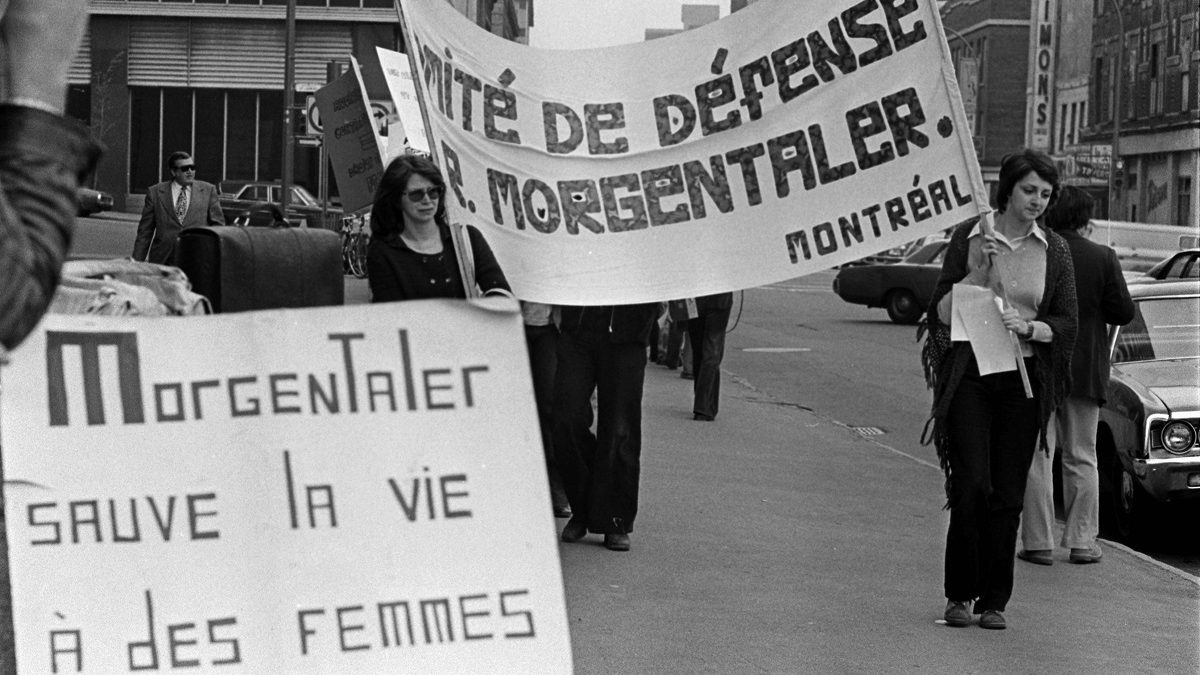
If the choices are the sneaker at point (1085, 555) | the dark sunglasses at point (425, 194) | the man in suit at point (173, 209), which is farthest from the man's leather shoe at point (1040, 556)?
the man in suit at point (173, 209)

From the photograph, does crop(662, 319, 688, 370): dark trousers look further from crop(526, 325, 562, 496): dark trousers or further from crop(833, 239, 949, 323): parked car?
crop(833, 239, 949, 323): parked car

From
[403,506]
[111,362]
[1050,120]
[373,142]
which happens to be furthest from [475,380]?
[1050,120]

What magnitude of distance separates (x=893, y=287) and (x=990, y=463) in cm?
2342

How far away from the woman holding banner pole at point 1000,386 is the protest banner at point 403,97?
17.2 feet

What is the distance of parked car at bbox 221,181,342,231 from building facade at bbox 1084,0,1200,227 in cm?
2768

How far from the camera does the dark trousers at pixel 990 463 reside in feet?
22.9

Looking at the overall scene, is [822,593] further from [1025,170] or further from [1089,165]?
[1089,165]

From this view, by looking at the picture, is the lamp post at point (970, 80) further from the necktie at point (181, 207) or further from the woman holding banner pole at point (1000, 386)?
the woman holding banner pole at point (1000, 386)

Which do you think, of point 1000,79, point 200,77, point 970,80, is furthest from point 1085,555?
point 1000,79

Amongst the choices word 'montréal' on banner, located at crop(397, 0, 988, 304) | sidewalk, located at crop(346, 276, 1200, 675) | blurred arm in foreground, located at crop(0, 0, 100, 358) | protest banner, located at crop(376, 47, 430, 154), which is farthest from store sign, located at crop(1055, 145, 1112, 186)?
blurred arm in foreground, located at crop(0, 0, 100, 358)

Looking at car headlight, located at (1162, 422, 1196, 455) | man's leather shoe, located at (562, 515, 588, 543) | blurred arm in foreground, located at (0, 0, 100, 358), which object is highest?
blurred arm in foreground, located at (0, 0, 100, 358)

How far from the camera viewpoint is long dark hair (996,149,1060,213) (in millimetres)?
7082

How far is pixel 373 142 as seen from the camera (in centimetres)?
1315

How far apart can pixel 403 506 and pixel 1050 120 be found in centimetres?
8049
